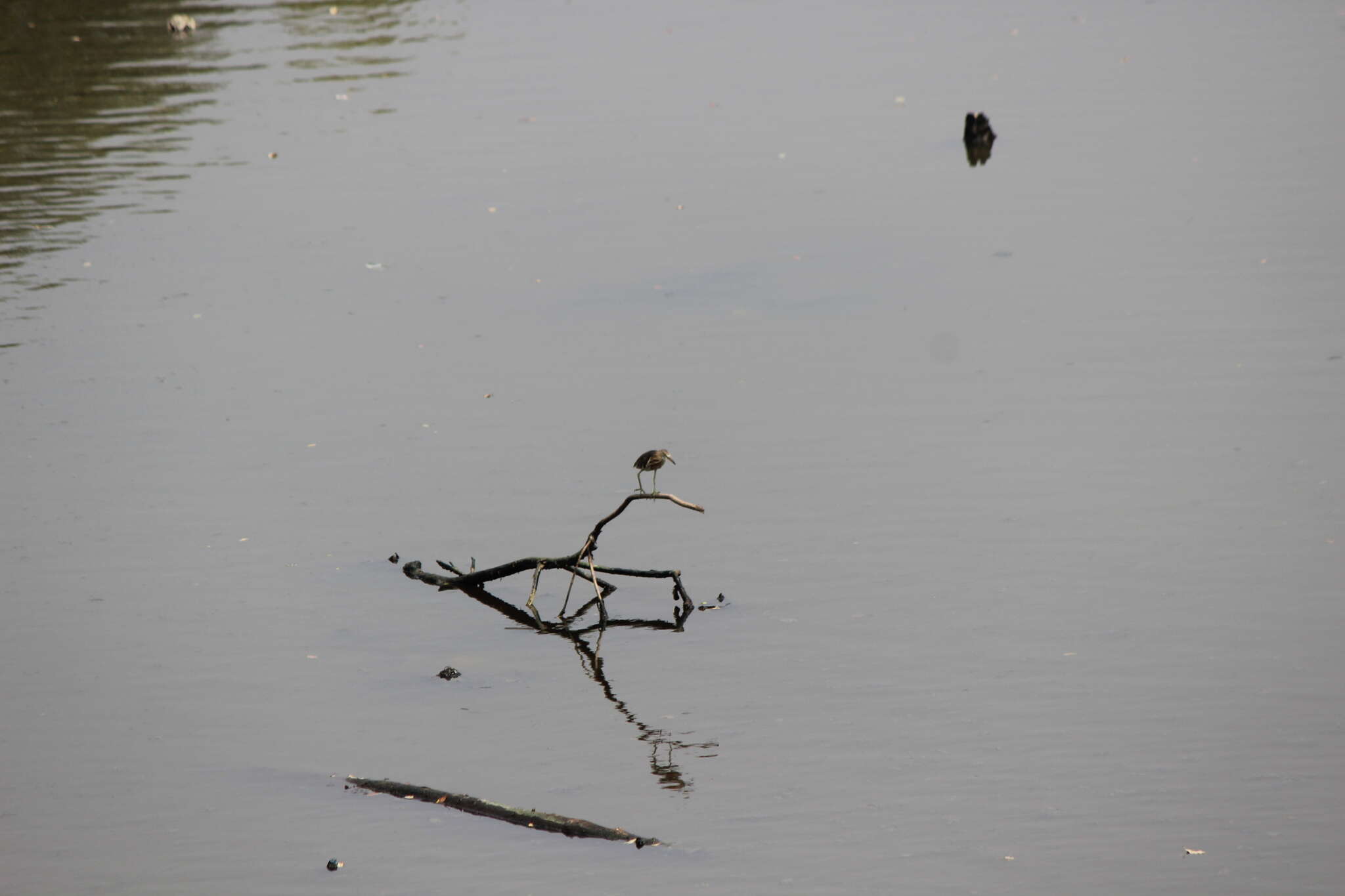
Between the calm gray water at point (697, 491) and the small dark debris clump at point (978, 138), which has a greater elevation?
the small dark debris clump at point (978, 138)

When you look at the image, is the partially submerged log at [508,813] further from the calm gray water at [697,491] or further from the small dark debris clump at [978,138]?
the small dark debris clump at [978,138]

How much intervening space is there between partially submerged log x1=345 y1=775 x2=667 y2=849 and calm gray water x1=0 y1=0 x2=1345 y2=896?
8 cm

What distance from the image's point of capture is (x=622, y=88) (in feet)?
94.8

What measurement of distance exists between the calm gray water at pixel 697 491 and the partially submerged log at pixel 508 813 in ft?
0.27

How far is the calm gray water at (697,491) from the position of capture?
9.19 m

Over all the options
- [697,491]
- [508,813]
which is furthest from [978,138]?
[508,813]

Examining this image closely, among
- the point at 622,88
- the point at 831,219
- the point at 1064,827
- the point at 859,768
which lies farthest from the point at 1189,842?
the point at 622,88

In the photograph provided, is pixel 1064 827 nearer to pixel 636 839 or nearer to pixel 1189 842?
pixel 1189 842

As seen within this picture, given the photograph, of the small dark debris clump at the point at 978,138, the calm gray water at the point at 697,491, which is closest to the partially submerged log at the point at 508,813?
the calm gray water at the point at 697,491

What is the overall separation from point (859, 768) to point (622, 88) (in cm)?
2123

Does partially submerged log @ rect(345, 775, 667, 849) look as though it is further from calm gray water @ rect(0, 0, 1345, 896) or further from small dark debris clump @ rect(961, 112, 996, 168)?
small dark debris clump @ rect(961, 112, 996, 168)

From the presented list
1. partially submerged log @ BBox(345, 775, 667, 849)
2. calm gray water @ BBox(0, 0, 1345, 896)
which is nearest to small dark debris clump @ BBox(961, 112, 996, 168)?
calm gray water @ BBox(0, 0, 1345, 896)

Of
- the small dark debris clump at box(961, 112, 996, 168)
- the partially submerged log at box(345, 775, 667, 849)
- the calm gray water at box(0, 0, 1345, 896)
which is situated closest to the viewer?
the partially submerged log at box(345, 775, 667, 849)

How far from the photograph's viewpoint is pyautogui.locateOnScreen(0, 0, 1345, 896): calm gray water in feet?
30.1
